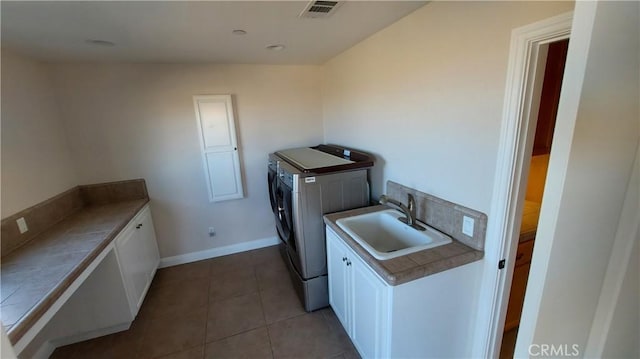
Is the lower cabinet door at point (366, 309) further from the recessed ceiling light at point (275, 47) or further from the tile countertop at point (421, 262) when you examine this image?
the recessed ceiling light at point (275, 47)

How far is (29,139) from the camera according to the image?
6.57 feet

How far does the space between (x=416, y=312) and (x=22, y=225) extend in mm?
2698

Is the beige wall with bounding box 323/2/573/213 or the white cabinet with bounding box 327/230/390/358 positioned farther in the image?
the white cabinet with bounding box 327/230/390/358

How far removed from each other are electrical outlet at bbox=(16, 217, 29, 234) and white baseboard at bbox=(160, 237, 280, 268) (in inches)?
53.5

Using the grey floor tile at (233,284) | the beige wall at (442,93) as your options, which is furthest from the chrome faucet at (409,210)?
the grey floor tile at (233,284)

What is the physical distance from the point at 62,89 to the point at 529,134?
3.66m

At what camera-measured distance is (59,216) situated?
86.7 inches

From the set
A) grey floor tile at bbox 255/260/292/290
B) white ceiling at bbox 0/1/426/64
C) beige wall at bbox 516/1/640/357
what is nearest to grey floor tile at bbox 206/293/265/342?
grey floor tile at bbox 255/260/292/290

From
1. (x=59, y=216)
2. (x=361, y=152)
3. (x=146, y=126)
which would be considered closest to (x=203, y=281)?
Result: (x=59, y=216)

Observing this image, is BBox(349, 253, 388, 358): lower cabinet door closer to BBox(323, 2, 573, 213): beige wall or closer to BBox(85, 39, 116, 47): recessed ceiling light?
BBox(323, 2, 573, 213): beige wall

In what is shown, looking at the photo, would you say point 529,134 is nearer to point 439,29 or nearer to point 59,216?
point 439,29

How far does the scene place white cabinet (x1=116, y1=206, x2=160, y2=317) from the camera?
81.7 inches

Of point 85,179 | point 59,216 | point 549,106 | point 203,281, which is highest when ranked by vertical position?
point 549,106

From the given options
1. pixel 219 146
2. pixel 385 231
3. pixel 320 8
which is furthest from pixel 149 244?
pixel 320 8
